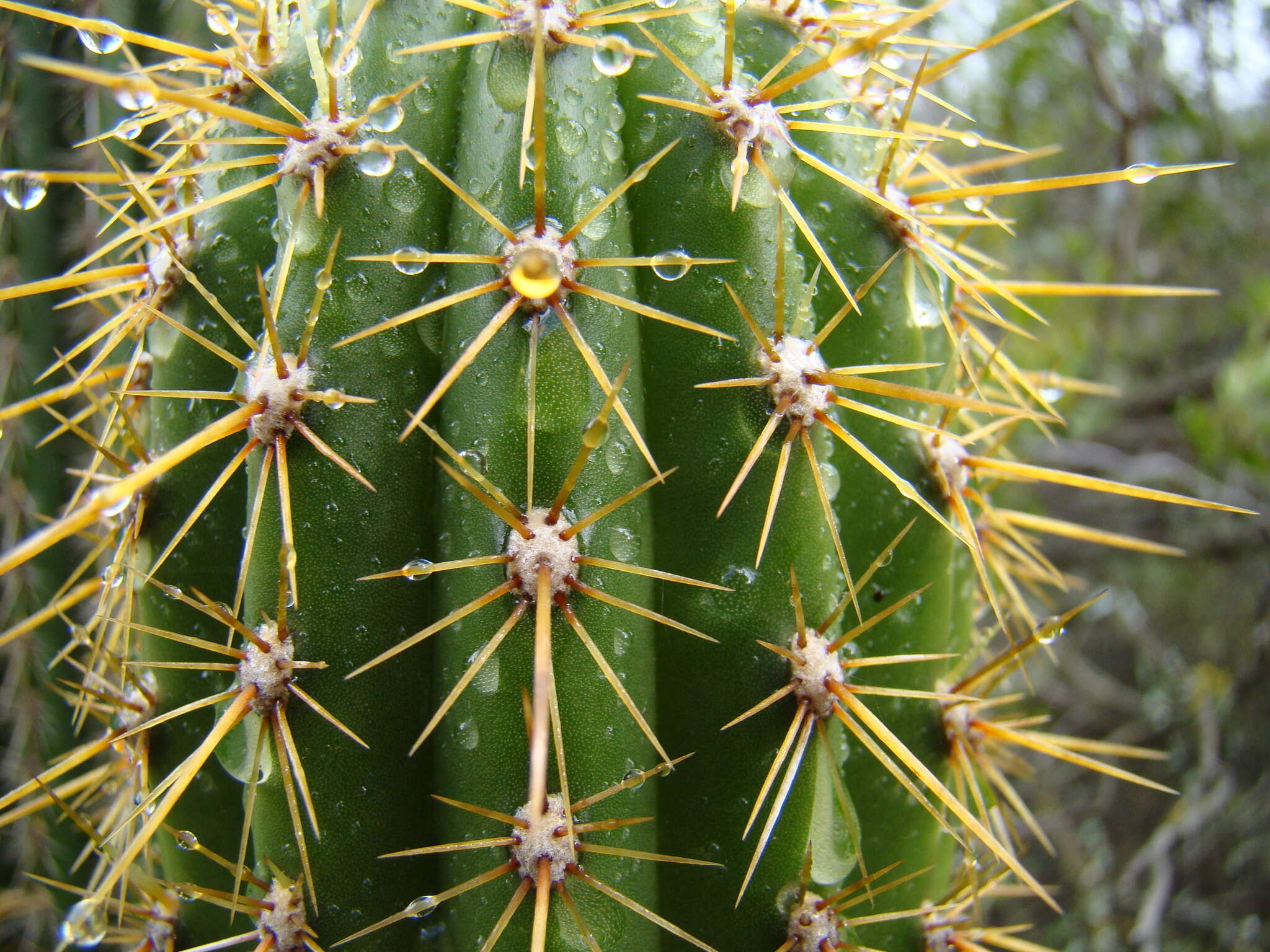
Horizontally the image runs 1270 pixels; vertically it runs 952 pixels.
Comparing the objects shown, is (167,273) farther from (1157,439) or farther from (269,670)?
(1157,439)

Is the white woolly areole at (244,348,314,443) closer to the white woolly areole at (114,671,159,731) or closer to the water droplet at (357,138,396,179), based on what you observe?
the water droplet at (357,138,396,179)

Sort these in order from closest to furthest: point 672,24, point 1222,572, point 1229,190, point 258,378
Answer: point 258,378 < point 672,24 < point 1229,190 < point 1222,572

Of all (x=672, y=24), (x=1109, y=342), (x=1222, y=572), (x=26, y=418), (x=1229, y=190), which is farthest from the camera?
(x=1222, y=572)

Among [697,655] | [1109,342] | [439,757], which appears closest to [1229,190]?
[1109,342]

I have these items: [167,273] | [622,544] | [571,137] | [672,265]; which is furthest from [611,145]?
[167,273]

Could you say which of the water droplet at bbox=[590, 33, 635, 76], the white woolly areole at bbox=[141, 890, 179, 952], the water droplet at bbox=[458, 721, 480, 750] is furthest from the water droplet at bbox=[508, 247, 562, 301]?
the white woolly areole at bbox=[141, 890, 179, 952]

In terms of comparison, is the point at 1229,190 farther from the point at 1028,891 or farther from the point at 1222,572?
the point at 1028,891
